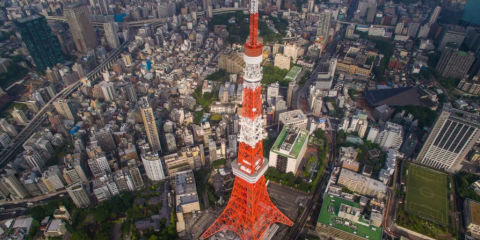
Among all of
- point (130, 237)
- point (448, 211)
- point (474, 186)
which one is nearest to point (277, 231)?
point (130, 237)

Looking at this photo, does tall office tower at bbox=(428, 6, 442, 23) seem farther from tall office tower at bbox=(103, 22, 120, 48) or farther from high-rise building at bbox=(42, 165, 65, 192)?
high-rise building at bbox=(42, 165, 65, 192)

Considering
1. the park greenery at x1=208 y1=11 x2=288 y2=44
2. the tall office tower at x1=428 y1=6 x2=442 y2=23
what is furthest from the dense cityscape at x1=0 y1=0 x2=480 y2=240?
the tall office tower at x1=428 y1=6 x2=442 y2=23

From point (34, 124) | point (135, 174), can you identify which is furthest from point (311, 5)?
point (34, 124)

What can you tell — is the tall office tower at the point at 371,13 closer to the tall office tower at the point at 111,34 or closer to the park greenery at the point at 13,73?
the tall office tower at the point at 111,34

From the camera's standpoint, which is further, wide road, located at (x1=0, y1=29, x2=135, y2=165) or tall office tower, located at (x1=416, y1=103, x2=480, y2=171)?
wide road, located at (x1=0, y1=29, x2=135, y2=165)

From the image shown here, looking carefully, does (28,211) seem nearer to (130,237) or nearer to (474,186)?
(130,237)

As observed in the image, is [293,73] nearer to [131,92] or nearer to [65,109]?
[131,92]

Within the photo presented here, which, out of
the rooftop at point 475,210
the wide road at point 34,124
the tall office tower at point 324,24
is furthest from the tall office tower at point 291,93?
the wide road at point 34,124
